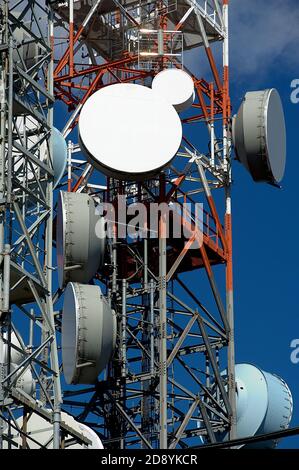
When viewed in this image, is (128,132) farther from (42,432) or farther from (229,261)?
(42,432)

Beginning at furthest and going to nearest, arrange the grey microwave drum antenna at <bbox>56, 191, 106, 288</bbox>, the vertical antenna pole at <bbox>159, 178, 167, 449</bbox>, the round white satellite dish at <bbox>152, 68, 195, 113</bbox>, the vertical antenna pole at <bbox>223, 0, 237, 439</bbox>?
the vertical antenna pole at <bbox>223, 0, 237, 439</bbox>, the round white satellite dish at <bbox>152, 68, 195, 113</bbox>, the grey microwave drum antenna at <bbox>56, 191, 106, 288</bbox>, the vertical antenna pole at <bbox>159, 178, 167, 449</bbox>

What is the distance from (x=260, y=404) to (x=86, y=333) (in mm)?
9736

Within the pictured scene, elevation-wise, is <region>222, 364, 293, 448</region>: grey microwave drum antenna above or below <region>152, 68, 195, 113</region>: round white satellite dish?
below

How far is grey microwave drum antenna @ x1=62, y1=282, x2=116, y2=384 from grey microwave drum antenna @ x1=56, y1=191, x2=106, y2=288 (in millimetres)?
1376

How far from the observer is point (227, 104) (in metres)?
68.9

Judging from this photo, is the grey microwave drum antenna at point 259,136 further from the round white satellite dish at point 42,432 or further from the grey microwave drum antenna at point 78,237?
the round white satellite dish at point 42,432

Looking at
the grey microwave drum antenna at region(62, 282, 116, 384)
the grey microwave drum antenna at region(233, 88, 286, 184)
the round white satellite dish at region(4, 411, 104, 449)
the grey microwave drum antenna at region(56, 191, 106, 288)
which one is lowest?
the round white satellite dish at region(4, 411, 104, 449)

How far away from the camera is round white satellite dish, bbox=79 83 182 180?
205ft

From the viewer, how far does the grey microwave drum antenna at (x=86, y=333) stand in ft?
198

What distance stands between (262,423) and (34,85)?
25.1m

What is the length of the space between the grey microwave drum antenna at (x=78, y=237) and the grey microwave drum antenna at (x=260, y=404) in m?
8.20

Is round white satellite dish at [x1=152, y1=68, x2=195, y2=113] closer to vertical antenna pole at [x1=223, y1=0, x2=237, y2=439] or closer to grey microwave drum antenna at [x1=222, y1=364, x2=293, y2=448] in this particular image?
vertical antenna pole at [x1=223, y1=0, x2=237, y2=439]
